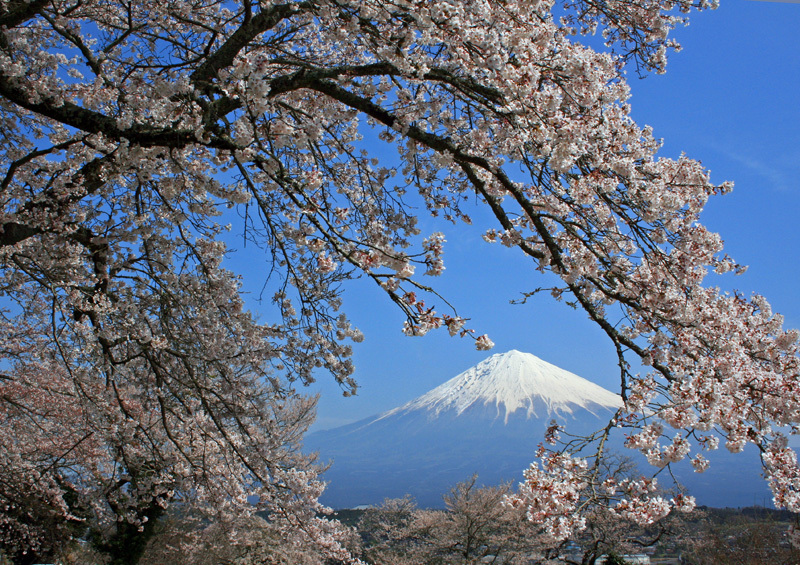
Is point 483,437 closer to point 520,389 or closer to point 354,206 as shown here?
point 520,389

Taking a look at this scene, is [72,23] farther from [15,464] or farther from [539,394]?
[539,394]

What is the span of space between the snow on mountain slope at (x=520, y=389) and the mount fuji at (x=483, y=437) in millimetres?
222

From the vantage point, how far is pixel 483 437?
117 meters

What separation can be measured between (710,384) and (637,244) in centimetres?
83

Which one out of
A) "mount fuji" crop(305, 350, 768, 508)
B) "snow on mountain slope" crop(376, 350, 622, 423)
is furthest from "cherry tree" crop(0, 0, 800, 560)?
"snow on mountain slope" crop(376, 350, 622, 423)

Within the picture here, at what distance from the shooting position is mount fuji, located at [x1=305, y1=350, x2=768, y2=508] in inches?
3784

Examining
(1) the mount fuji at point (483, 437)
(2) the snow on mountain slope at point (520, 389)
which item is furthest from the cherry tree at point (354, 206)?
(2) the snow on mountain slope at point (520, 389)

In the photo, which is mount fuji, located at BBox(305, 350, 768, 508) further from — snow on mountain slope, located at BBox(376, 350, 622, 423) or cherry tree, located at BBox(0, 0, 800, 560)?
cherry tree, located at BBox(0, 0, 800, 560)

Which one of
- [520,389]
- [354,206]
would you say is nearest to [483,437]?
[520,389]

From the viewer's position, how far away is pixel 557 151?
2322 millimetres

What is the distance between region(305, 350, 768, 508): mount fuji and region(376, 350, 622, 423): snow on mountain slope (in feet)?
0.73

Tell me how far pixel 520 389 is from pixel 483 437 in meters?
16.5

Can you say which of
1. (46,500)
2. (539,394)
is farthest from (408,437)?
(46,500)

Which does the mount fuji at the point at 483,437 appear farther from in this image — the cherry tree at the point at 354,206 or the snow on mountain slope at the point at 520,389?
the cherry tree at the point at 354,206
